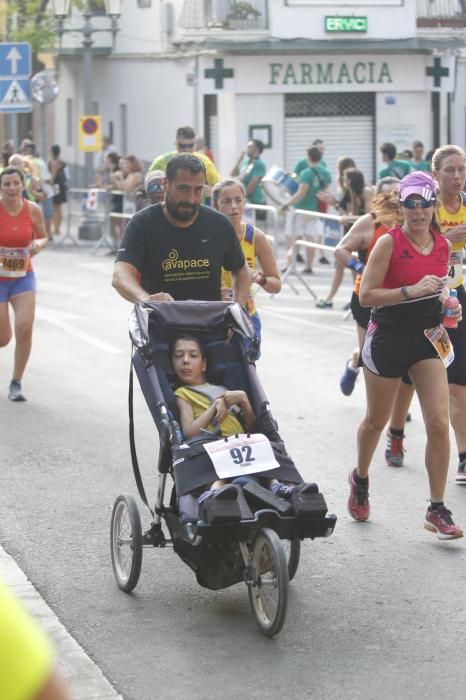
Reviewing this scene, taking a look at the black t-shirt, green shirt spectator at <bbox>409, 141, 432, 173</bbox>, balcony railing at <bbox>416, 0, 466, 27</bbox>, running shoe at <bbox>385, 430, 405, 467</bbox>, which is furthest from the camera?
balcony railing at <bbox>416, 0, 466, 27</bbox>

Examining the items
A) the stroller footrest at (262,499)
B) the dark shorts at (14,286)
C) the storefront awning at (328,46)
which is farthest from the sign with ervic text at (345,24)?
the stroller footrest at (262,499)

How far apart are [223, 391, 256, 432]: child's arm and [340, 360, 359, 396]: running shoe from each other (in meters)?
4.43

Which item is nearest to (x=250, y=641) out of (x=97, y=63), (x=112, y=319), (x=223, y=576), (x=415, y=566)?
(x=223, y=576)

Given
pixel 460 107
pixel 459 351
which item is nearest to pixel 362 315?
pixel 459 351

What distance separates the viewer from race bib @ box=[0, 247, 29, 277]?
11.1 meters

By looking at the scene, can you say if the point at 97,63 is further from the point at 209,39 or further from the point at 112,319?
the point at 112,319

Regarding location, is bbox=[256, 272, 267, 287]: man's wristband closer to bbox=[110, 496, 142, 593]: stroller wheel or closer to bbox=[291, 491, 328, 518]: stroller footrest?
bbox=[110, 496, 142, 593]: stroller wheel

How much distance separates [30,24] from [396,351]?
1429 inches

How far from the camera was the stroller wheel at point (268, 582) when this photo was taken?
5.32 meters

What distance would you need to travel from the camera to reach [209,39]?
33.8 metres

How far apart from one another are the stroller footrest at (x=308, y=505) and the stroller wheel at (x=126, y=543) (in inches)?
29.8

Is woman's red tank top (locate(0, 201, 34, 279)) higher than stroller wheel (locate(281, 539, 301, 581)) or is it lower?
higher

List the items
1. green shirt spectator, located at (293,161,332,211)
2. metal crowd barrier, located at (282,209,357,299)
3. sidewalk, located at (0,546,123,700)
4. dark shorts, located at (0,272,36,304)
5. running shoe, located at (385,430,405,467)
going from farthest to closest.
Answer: green shirt spectator, located at (293,161,332,211) < metal crowd barrier, located at (282,209,357,299) < dark shorts, located at (0,272,36,304) < running shoe, located at (385,430,405,467) < sidewalk, located at (0,546,123,700)

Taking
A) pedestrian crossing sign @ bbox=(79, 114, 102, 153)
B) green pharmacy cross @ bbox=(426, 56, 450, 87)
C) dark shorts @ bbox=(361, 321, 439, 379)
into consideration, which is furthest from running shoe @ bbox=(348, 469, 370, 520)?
green pharmacy cross @ bbox=(426, 56, 450, 87)
